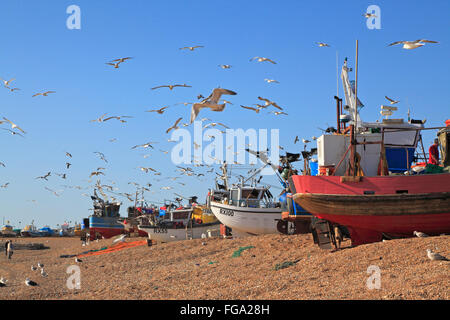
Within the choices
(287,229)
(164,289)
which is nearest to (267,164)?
(287,229)

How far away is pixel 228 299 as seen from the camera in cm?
1109

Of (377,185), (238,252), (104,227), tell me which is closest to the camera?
(377,185)

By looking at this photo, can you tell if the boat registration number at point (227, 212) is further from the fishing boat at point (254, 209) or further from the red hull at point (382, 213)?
the red hull at point (382, 213)

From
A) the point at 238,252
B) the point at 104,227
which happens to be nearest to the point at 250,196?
the point at 238,252

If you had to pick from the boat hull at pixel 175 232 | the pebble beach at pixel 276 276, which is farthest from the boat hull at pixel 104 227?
the pebble beach at pixel 276 276

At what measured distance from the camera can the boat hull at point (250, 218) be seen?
2877 cm

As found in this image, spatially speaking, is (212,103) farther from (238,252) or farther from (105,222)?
(105,222)

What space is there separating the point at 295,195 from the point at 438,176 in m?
4.62

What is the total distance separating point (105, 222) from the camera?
52.5 m

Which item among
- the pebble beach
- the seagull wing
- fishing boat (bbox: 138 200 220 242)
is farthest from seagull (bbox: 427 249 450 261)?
fishing boat (bbox: 138 200 220 242)

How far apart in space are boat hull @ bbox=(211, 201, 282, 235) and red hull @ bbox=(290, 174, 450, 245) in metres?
11.2

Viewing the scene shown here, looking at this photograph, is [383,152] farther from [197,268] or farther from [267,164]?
[267,164]

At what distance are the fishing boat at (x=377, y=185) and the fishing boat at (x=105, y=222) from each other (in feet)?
122

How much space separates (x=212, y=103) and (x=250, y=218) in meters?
16.8
